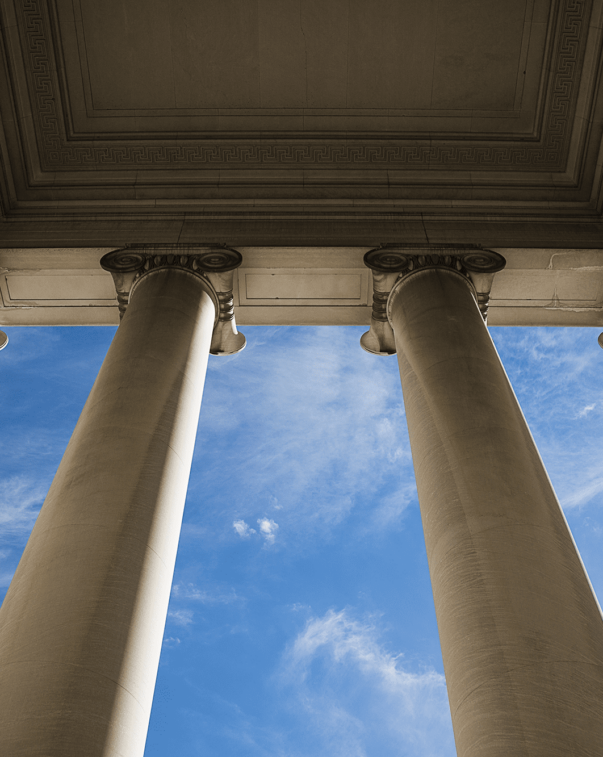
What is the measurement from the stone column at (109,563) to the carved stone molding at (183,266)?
21.8 feet

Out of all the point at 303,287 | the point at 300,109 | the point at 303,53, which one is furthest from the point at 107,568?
the point at 303,53

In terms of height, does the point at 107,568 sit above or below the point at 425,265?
below

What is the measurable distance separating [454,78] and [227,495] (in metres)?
101

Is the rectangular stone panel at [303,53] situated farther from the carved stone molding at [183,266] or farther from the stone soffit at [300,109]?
the carved stone molding at [183,266]

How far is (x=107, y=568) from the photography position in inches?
1227

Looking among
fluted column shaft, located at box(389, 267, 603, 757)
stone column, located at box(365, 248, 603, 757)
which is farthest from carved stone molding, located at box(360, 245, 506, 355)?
fluted column shaft, located at box(389, 267, 603, 757)

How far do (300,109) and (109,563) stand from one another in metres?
45.9

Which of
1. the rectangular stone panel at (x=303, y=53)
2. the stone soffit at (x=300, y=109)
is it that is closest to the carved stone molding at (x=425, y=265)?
the stone soffit at (x=300, y=109)

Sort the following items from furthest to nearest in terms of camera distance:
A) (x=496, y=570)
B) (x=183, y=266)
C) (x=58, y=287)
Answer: (x=58, y=287)
(x=183, y=266)
(x=496, y=570)

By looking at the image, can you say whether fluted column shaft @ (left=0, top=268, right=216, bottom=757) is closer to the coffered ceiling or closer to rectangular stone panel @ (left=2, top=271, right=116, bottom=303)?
rectangular stone panel @ (left=2, top=271, right=116, bottom=303)

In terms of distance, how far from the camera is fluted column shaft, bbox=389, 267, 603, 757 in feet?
85.9

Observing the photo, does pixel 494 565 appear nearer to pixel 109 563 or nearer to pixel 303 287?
pixel 109 563

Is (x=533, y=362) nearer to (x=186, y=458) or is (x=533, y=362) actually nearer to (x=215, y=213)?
(x=215, y=213)

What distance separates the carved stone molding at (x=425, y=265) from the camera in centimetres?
5447
